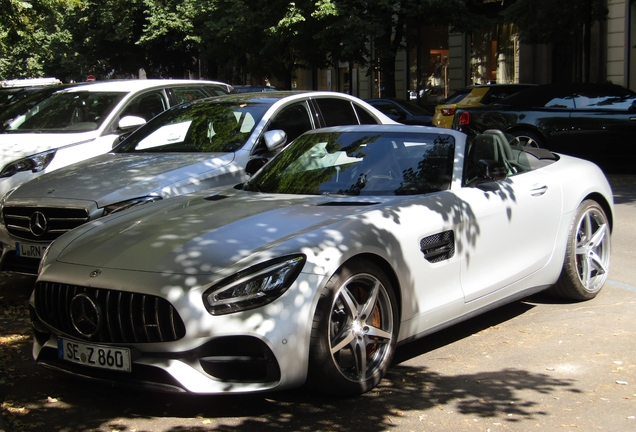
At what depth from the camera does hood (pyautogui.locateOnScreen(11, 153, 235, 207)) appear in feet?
23.0

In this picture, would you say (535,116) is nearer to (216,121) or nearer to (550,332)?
(216,121)

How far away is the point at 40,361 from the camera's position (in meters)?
4.72

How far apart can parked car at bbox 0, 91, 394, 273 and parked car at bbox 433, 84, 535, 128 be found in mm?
7990

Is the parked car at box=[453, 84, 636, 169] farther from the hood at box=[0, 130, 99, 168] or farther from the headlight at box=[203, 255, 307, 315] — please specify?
the headlight at box=[203, 255, 307, 315]

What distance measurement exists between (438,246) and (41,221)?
11.6 ft

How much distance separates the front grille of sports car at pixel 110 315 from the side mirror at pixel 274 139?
3.36 metres

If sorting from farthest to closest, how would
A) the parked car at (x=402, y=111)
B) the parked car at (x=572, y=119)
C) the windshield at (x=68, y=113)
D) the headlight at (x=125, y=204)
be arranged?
the parked car at (x=402, y=111) → the parked car at (x=572, y=119) → the windshield at (x=68, y=113) → the headlight at (x=125, y=204)

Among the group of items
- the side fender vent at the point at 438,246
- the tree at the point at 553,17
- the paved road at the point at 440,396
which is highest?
the tree at the point at 553,17

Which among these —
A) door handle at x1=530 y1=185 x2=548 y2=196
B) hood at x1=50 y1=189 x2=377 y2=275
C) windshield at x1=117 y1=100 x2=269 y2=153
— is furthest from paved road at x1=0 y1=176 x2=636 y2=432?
windshield at x1=117 y1=100 x2=269 y2=153

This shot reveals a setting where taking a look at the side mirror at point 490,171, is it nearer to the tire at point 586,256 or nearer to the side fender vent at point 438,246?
the side fender vent at point 438,246

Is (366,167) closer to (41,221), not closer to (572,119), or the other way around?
(41,221)

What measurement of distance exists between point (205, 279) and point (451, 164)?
217 centimetres

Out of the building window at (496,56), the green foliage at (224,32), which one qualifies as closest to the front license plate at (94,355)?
the green foliage at (224,32)

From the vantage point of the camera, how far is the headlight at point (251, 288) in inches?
165
